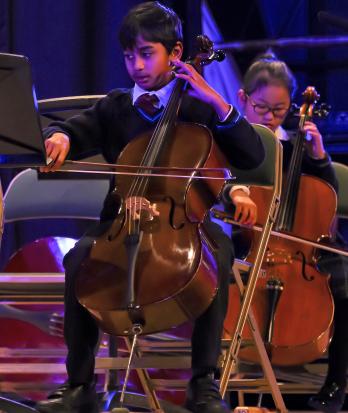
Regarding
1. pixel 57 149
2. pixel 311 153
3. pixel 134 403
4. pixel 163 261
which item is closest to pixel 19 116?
pixel 57 149

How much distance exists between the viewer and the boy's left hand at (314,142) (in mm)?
2621

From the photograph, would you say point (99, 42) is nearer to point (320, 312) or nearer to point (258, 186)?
point (258, 186)

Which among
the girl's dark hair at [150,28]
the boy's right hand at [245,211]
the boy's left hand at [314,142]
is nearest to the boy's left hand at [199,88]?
the girl's dark hair at [150,28]

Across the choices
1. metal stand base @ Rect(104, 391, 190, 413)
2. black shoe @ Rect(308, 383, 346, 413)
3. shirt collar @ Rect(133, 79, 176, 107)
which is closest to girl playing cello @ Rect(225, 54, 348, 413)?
black shoe @ Rect(308, 383, 346, 413)

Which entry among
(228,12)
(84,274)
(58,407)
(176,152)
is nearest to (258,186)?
(176,152)

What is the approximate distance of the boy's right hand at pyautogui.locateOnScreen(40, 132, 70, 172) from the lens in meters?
2.08

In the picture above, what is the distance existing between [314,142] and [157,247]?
82cm

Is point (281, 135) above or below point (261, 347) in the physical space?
above

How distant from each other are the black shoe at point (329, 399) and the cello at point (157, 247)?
0.65 meters

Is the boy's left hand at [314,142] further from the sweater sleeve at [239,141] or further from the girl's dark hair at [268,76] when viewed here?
the sweater sleeve at [239,141]

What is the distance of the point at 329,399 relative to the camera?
2.48 metres

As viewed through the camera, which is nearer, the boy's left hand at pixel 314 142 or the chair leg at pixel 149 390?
the chair leg at pixel 149 390

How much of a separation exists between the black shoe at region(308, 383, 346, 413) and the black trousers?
0.54 m

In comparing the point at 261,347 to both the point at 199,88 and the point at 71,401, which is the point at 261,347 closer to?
the point at 71,401
